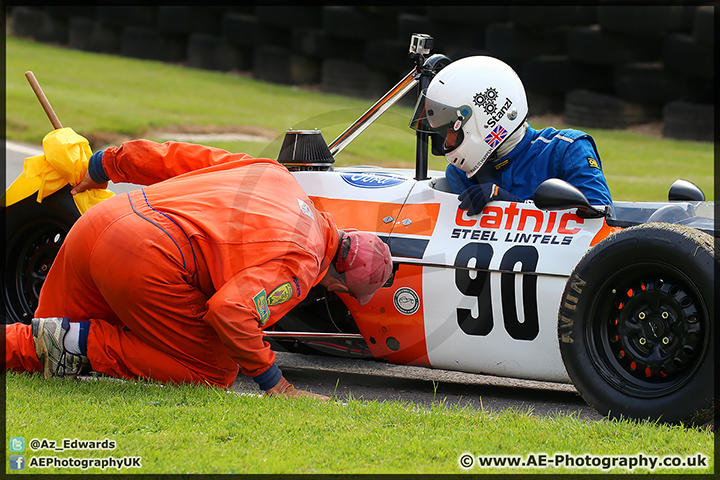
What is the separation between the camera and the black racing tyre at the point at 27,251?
490 centimetres

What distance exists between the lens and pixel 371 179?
474 cm

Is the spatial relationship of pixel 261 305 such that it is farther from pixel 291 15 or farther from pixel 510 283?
pixel 291 15

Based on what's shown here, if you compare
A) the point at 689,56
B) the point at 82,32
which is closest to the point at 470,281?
the point at 689,56

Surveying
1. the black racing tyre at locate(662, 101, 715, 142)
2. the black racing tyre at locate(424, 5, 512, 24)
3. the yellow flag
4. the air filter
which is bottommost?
the black racing tyre at locate(662, 101, 715, 142)

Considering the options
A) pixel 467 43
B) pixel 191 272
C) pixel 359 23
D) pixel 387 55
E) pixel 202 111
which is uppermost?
pixel 359 23

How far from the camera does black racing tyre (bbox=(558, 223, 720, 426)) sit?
3.50m

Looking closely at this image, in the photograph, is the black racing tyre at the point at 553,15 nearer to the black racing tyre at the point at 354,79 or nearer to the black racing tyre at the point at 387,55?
the black racing tyre at the point at 387,55

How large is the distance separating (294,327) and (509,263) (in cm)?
131

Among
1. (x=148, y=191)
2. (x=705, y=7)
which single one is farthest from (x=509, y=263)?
(x=705, y=7)

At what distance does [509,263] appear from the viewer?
4066 millimetres

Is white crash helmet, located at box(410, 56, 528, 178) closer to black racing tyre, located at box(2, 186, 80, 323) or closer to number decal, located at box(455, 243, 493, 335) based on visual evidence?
number decal, located at box(455, 243, 493, 335)

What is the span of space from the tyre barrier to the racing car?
9.10m

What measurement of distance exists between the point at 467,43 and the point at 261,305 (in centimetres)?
1206

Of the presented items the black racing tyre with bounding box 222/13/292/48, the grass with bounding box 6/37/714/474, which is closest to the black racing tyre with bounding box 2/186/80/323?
the grass with bounding box 6/37/714/474
